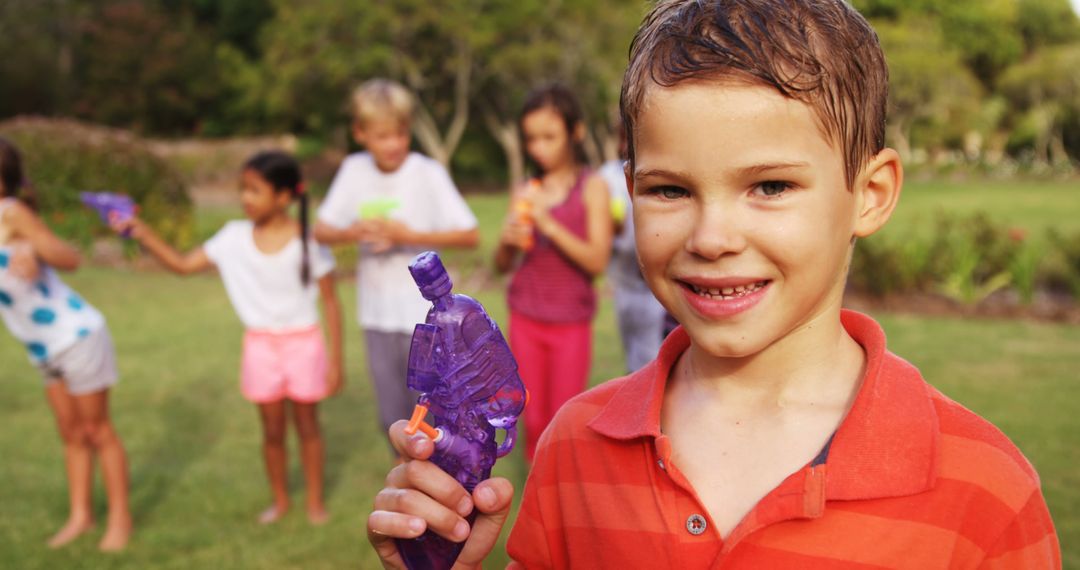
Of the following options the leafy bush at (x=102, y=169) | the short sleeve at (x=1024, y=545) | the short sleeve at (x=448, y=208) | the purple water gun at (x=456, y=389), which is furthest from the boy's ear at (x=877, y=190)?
the leafy bush at (x=102, y=169)

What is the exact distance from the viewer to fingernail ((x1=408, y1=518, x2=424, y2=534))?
1.39 meters

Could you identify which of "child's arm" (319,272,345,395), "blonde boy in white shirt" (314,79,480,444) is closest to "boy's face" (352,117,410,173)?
"blonde boy in white shirt" (314,79,480,444)

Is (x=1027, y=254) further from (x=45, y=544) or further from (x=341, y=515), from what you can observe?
(x=45, y=544)

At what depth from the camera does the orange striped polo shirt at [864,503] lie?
4.35 ft

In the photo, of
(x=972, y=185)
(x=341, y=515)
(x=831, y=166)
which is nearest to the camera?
(x=831, y=166)

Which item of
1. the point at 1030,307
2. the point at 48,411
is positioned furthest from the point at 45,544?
the point at 1030,307

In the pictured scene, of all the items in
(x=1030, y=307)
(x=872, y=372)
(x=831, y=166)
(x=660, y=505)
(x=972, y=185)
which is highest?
(x=831, y=166)

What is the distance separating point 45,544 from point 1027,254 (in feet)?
31.5

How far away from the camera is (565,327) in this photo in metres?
4.81

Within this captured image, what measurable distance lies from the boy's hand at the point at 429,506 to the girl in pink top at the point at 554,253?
129 inches

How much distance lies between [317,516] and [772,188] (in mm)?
4137

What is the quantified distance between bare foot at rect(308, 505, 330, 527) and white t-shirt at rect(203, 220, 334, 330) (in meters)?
0.95

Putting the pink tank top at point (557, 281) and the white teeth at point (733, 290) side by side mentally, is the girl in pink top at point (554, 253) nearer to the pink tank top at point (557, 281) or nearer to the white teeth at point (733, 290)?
the pink tank top at point (557, 281)

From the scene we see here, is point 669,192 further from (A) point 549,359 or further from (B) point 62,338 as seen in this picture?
(B) point 62,338
